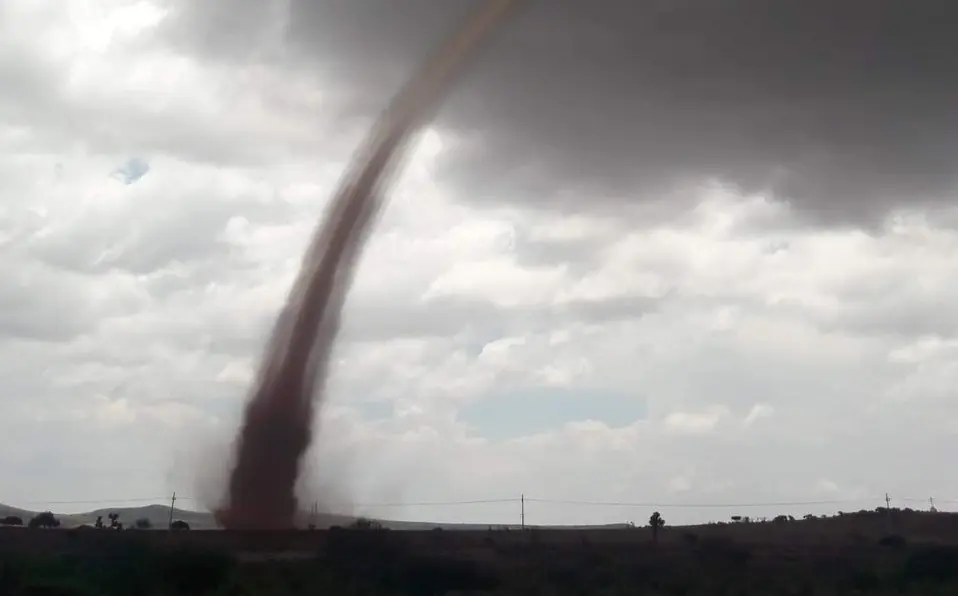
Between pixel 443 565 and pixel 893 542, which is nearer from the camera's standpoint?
pixel 443 565

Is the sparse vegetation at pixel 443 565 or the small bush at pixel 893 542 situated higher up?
the small bush at pixel 893 542

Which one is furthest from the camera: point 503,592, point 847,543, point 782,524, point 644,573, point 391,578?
point 782,524

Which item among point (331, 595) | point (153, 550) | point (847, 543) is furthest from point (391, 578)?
point (847, 543)

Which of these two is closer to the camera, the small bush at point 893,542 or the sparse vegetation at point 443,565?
the sparse vegetation at point 443,565

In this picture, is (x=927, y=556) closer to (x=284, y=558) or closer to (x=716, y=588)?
(x=716, y=588)

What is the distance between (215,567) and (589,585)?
16.7 metres

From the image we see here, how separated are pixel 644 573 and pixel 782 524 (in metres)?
57.5

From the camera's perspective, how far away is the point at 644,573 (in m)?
57.2

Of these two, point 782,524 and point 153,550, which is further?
point 782,524

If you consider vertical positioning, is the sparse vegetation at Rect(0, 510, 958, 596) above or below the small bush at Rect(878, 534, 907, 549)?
below

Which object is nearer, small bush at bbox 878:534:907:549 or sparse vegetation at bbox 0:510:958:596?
sparse vegetation at bbox 0:510:958:596

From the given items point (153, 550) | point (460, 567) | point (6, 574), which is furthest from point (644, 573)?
point (6, 574)

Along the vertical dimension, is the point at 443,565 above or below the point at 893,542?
below

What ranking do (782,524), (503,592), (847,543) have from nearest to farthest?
(503,592) < (847,543) < (782,524)
